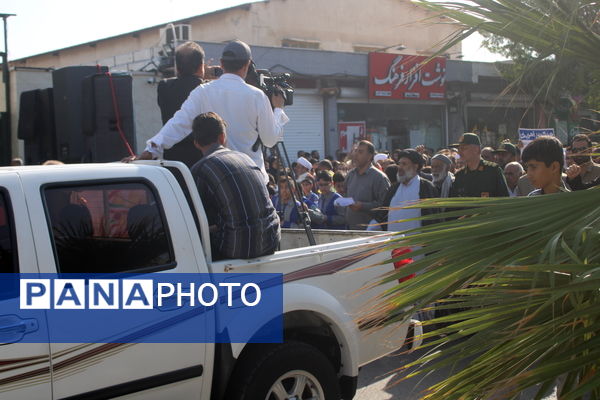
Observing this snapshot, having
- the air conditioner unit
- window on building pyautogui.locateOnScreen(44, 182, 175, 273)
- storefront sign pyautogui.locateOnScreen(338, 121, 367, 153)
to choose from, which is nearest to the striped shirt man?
window on building pyautogui.locateOnScreen(44, 182, 175, 273)

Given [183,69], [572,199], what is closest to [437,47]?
[572,199]

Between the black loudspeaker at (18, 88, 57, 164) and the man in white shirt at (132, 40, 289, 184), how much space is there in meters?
1.86

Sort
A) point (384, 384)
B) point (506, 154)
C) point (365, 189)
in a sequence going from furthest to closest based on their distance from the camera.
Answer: point (506, 154)
point (365, 189)
point (384, 384)

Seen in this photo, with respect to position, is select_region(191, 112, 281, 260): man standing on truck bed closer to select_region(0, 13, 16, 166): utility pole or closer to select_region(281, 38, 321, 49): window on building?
select_region(0, 13, 16, 166): utility pole

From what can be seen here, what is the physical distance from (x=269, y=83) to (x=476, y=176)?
248cm

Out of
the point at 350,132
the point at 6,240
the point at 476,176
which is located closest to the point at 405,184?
the point at 476,176

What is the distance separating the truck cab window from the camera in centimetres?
324

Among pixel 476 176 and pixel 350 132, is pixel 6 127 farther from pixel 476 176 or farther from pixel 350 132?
pixel 350 132

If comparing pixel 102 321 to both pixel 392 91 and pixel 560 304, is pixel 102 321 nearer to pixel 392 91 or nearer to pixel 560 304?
pixel 560 304

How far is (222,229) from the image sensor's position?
4133 mm

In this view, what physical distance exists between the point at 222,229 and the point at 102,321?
0.96m

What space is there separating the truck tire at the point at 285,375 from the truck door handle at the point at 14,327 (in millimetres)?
1158

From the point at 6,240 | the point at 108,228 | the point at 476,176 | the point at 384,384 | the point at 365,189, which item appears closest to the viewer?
the point at 6,240

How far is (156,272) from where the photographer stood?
366cm
